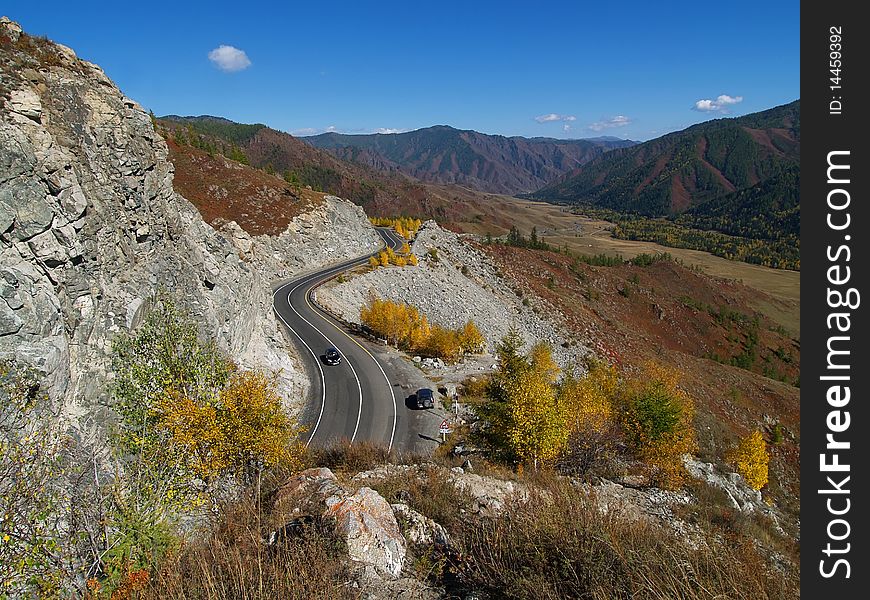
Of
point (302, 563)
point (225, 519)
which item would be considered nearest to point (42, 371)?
point (225, 519)

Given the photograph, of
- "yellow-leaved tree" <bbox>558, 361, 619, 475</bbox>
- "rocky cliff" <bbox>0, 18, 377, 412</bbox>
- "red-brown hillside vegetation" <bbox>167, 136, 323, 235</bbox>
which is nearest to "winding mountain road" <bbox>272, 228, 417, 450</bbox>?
"rocky cliff" <bbox>0, 18, 377, 412</bbox>

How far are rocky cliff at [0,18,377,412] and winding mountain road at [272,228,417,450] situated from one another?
302 inches

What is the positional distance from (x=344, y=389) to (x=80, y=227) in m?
20.3

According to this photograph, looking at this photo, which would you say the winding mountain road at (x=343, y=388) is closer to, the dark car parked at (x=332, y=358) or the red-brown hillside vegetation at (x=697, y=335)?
the dark car parked at (x=332, y=358)

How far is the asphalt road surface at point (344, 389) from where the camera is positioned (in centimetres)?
2770

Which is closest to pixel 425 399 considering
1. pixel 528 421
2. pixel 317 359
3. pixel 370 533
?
pixel 317 359

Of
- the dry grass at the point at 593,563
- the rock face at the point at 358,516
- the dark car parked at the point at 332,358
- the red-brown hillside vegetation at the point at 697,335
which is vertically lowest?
the red-brown hillside vegetation at the point at 697,335

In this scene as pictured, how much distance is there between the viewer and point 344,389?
1303 inches

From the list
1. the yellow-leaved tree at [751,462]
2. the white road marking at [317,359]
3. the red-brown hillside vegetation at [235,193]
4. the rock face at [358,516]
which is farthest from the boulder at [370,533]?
the red-brown hillside vegetation at [235,193]

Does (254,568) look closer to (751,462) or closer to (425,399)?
(425,399)

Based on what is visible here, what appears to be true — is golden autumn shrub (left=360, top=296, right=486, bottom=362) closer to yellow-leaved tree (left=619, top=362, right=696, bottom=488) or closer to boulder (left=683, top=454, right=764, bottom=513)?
yellow-leaved tree (left=619, top=362, right=696, bottom=488)

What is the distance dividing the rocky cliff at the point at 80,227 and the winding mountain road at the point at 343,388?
767 centimetres

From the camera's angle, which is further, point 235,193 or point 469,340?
point 235,193

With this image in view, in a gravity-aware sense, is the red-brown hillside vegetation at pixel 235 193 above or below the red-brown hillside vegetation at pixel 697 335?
above
